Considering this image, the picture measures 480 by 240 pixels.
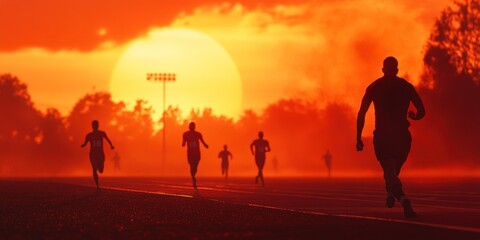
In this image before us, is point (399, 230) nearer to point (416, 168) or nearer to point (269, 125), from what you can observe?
point (416, 168)

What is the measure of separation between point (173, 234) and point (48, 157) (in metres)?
146

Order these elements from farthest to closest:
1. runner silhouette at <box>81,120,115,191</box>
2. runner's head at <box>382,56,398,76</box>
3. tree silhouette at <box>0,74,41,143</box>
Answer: tree silhouette at <box>0,74,41,143</box>, runner silhouette at <box>81,120,115,191</box>, runner's head at <box>382,56,398,76</box>

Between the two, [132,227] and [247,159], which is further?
[247,159]

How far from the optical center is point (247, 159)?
193625 millimetres

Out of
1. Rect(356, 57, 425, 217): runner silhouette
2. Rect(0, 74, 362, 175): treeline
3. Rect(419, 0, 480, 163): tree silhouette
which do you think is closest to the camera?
Rect(356, 57, 425, 217): runner silhouette

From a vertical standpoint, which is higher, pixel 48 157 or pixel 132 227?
pixel 48 157

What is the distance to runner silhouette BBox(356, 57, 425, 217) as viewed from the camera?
14625 millimetres

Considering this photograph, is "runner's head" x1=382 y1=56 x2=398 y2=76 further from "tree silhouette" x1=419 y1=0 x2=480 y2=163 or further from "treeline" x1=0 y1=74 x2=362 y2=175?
"treeline" x1=0 y1=74 x2=362 y2=175

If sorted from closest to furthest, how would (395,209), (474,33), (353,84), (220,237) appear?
(220,237) < (395,209) < (474,33) < (353,84)

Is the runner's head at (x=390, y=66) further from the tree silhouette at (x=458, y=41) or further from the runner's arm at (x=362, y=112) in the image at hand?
the tree silhouette at (x=458, y=41)

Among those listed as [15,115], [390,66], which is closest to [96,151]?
[390,66]

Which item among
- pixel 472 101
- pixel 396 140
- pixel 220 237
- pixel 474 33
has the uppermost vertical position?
pixel 474 33

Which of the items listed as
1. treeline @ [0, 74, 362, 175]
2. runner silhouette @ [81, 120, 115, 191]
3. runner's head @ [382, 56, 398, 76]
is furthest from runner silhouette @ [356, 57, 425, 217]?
treeline @ [0, 74, 362, 175]

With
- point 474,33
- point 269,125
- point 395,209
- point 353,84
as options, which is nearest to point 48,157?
point 269,125
